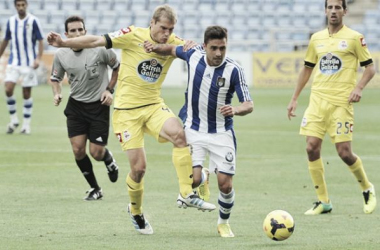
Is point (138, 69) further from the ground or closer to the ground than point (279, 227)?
further from the ground

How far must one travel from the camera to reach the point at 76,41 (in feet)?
27.1

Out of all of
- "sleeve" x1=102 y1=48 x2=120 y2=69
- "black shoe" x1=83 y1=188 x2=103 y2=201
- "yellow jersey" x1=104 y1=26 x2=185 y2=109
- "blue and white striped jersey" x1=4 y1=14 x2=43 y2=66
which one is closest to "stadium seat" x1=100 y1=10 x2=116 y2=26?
"blue and white striped jersey" x1=4 y1=14 x2=43 y2=66

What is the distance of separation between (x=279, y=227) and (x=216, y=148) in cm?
107

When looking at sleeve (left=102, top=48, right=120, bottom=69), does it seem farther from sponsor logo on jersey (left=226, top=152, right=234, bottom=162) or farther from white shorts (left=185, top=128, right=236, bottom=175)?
sponsor logo on jersey (left=226, top=152, right=234, bottom=162)

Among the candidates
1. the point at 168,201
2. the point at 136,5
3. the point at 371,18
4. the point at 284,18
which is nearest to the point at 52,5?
the point at 136,5

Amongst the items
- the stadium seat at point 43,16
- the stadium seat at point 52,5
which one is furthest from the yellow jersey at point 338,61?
the stadium seat at point 52,5

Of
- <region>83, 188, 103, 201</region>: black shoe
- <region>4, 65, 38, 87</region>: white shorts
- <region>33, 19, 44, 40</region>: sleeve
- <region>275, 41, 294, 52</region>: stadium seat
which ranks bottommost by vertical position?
<region>275, 41, 294, 52</region>: stadium seat

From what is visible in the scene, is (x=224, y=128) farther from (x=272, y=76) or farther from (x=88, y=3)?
(x=88, y=3)

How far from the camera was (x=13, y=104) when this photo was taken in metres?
18.8

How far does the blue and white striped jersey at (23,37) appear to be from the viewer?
18594mm

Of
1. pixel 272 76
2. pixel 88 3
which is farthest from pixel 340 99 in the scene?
pixel 88 3

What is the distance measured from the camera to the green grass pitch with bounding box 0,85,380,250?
8.08 metres

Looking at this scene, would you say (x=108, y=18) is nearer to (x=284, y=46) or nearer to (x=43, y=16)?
(x=43, y=16)

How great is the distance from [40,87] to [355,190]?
984 inches
